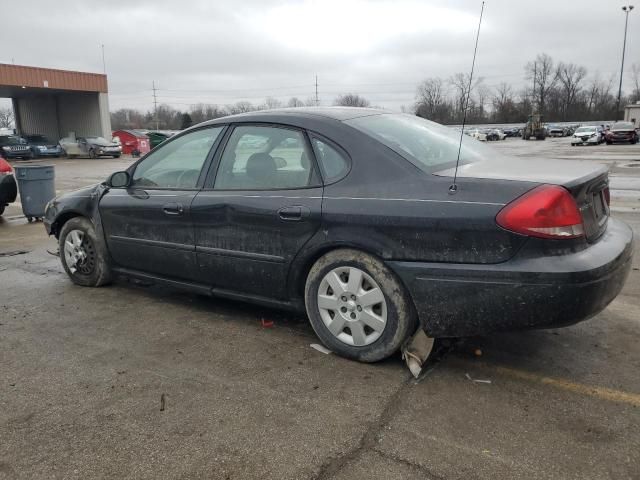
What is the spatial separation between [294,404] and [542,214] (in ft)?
5.26

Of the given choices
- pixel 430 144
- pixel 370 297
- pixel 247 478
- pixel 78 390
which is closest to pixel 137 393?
pixel 78 390

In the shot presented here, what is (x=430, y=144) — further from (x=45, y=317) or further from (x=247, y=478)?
(x=45, y=317)

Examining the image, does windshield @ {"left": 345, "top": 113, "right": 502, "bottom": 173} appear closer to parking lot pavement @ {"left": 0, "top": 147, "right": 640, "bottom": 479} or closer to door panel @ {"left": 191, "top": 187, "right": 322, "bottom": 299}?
door panel @ {"left": 191, "top": 187, "right": 322, "bottom": 299}

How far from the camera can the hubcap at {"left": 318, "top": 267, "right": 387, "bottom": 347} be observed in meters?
3.17

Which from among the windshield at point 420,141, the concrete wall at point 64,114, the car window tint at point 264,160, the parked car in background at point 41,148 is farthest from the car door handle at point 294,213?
the concrete wall at point 64,114

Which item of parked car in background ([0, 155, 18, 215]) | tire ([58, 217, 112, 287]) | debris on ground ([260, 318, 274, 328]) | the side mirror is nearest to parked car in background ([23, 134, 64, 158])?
parked car in background ([0, 155, 18, 215])

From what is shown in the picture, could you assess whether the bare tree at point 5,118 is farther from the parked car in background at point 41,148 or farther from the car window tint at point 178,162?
the car window tint at point 178,162

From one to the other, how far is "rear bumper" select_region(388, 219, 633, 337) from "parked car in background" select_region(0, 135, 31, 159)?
3277 cm

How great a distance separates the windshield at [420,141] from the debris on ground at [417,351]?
98 centimetres

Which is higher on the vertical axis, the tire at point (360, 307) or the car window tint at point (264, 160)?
the car window tint at point (264, 160)

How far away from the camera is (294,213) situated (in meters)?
3.38

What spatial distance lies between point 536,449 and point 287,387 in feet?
4.32

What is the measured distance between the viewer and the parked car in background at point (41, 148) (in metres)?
32.1

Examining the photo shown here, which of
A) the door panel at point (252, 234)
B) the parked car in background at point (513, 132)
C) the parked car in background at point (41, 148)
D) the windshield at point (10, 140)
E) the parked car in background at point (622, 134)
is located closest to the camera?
the door panel at point (252, 234)
